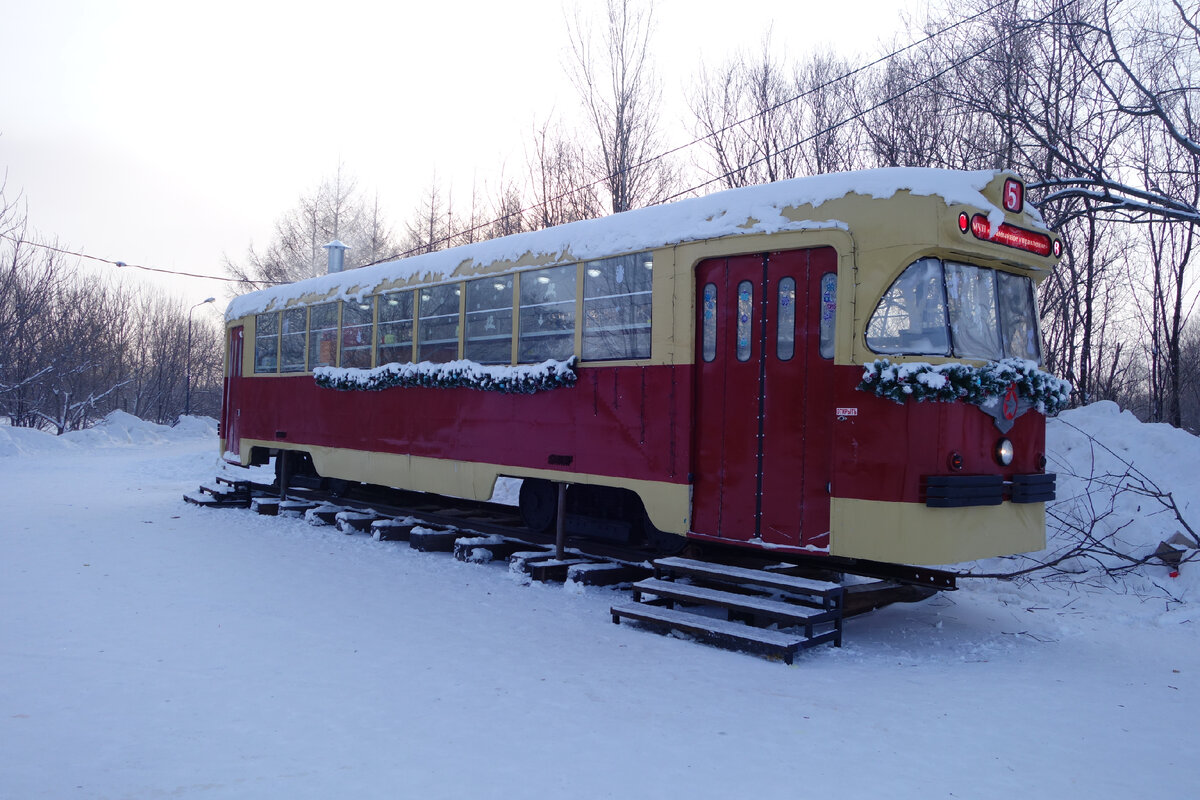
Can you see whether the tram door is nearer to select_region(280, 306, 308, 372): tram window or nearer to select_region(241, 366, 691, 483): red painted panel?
select_region(241, 366, 691, 483): red painted panel

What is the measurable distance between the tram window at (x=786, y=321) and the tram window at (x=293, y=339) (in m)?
7.55

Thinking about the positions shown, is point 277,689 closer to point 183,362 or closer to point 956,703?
point 956,703

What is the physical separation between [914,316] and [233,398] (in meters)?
11.1

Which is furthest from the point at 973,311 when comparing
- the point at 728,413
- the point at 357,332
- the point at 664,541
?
the point at 357,332

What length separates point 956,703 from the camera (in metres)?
4.67

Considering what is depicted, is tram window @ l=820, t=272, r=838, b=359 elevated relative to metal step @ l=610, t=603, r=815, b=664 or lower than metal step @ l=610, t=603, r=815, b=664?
elevated

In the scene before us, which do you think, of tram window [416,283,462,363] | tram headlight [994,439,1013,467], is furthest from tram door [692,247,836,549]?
tram window [416,283,462,363]

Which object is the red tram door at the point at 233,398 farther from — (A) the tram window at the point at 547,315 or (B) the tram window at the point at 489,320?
(A) the tram window at the point at 547,315

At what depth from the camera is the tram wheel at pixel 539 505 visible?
8.59 meters

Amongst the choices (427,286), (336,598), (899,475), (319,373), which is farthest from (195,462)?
(899,475)

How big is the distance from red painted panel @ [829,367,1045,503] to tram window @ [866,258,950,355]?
300mm

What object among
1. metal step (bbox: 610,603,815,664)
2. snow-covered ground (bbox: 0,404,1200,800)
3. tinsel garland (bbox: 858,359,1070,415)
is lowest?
snow-covered ground (bbox: 0,404,1200,800)

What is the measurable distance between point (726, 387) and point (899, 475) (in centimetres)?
145

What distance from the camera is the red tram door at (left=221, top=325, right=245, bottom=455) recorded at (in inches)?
531
